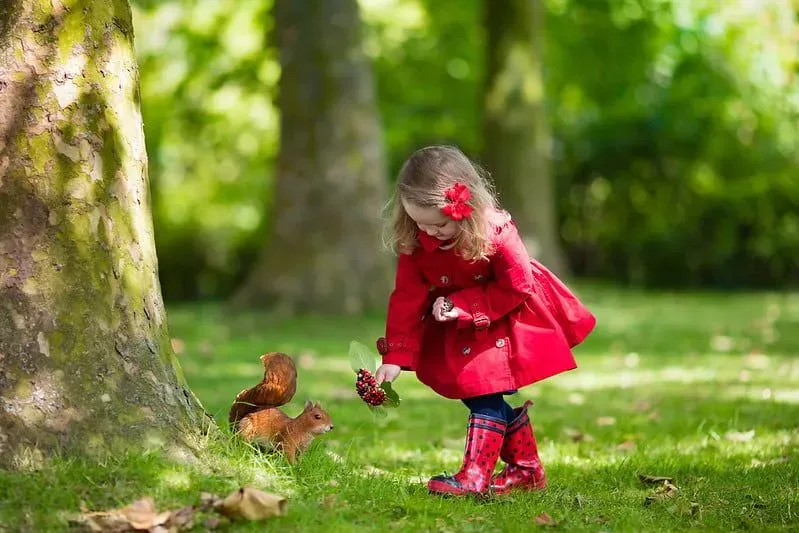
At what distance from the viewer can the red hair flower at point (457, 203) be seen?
4016 millimetres

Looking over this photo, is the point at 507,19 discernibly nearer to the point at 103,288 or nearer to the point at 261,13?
the point at 261,13

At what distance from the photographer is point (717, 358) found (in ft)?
30.4

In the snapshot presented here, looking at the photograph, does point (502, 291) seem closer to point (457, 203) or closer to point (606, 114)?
point (457, 203)

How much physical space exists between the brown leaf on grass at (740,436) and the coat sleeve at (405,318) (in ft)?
7.04

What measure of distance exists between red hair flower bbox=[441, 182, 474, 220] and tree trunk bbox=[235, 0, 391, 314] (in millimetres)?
9117

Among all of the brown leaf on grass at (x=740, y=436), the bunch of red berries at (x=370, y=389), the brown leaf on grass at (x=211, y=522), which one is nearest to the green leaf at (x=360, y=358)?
the bunch of red berries at (x=370, y=389)

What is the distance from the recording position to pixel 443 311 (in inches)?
161

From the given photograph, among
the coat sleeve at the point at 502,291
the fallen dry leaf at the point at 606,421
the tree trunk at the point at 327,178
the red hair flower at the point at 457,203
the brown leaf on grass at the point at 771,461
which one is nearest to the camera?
the red hair flower at the point at 457,203

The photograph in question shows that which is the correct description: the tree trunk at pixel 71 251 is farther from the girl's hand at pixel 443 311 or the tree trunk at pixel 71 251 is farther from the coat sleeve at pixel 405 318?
the girl's hand at pixel 443 311

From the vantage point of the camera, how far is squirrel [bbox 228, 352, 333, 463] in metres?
4.17

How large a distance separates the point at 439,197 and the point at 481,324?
0.52 meters

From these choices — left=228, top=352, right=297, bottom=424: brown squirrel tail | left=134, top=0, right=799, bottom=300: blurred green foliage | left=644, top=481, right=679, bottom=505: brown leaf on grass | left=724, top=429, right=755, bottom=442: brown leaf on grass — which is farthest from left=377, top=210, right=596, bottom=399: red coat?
left=134, top=0, right=799, bottom=300: blurred green foliage

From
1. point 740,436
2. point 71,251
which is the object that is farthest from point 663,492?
point 71,251

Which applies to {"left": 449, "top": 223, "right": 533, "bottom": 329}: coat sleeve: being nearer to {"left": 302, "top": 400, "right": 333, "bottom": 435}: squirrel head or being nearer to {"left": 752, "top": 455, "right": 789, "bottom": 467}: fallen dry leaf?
{"left": 302, "top": 400, "right": 333, "bottom": 435}: squirrel head
